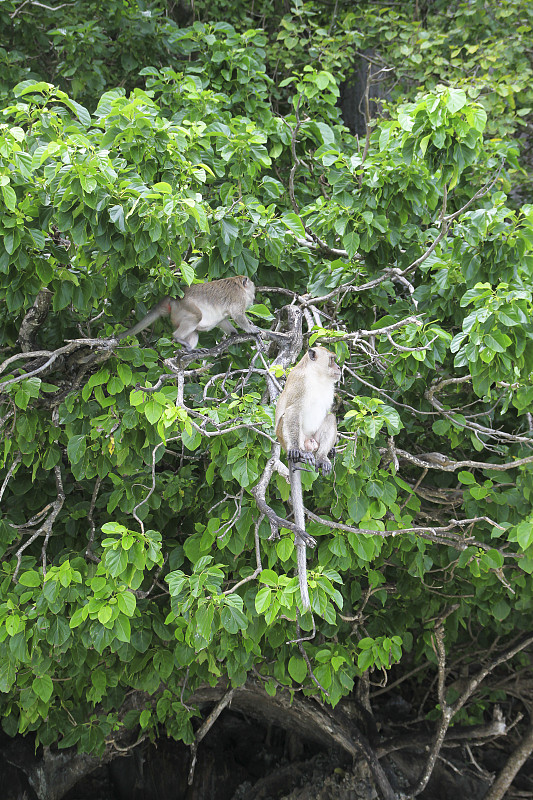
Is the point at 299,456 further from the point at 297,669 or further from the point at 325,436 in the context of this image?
the point at 297,669

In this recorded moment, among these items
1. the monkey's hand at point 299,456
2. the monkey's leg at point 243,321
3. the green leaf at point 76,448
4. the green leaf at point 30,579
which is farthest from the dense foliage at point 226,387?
the monkey's hand at point 299,456

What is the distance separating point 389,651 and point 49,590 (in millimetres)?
1995

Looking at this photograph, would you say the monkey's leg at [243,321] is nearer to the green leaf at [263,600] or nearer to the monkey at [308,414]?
the monkey at [308,414]

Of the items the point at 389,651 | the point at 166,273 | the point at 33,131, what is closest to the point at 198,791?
the point at 389,651

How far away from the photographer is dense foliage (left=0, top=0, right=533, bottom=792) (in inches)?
123

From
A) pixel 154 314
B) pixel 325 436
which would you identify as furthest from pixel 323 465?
pixel 154 314

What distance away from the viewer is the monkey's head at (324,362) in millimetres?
2666

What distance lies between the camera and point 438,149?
11.2 feet

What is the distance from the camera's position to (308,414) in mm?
2656

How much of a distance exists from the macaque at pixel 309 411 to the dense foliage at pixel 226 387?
0.89ft

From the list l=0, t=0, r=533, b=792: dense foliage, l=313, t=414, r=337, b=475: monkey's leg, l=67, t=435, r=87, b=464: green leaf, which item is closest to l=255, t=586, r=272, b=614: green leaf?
l=0, t=0, r=533, b=792: dense foliage

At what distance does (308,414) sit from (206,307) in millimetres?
1436

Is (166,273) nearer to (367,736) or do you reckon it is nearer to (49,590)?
(49,590)

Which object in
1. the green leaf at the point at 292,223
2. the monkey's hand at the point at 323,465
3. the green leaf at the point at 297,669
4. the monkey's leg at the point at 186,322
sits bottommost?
the green leaf at the point at 297,669
